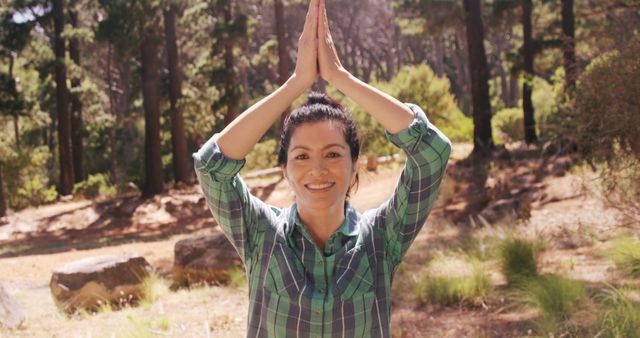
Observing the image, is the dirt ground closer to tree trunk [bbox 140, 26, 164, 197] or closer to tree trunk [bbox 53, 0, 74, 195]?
tree trunk [bbox 140, 26, 164, 197]

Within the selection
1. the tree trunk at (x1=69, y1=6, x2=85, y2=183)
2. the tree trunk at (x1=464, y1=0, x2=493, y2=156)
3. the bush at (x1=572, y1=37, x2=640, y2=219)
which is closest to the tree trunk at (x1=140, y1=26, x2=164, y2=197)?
the tree trunk at (x1=69, y1=6, x2=85, y2=183)

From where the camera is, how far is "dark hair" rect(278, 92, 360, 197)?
6.47 ft

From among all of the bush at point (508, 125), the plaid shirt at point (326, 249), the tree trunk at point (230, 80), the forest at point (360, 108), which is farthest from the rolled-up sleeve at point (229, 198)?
the bush at point (508, 125)

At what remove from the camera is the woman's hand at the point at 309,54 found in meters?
2.01

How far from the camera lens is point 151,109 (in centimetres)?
1711

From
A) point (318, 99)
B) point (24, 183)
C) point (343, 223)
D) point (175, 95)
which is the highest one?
point (175, 95)

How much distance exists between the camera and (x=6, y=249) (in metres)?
13.4

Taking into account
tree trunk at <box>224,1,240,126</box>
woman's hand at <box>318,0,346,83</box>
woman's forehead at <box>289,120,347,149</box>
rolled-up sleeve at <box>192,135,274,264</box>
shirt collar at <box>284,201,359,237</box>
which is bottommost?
shirt collar at <box>284,201,359,237</box>

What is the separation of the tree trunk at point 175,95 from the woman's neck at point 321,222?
16184 mm

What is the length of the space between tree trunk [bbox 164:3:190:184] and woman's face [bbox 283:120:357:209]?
636 inches

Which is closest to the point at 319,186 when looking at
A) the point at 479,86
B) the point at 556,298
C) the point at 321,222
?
the point at 321,222

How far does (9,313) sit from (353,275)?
15.3 feet

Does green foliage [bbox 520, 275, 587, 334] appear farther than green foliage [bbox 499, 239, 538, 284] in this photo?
No

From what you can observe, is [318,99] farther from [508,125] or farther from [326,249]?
[508,125]
